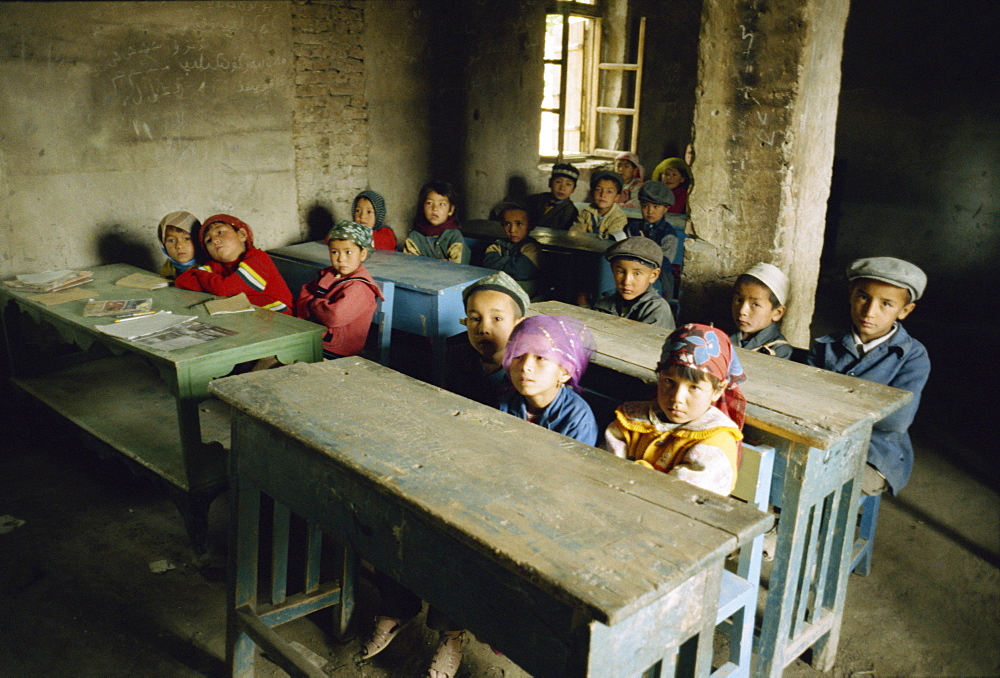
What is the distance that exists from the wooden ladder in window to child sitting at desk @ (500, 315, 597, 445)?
720cm

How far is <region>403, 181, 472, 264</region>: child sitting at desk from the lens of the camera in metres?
5.55

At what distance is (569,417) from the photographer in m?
2.30

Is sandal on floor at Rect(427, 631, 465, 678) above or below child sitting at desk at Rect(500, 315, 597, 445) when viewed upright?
below

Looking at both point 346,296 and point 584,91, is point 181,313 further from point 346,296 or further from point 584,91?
point 584,91

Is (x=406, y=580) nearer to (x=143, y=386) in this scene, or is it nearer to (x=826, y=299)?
(x=143, y=386)

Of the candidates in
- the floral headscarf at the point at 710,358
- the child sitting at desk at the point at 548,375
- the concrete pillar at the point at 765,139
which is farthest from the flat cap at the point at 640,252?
the floral headscarf at the point at 710,358

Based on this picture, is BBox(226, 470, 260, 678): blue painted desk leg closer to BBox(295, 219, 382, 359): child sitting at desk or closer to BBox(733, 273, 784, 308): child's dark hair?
BBox(295, 219, 382, 359): child sitting at desk

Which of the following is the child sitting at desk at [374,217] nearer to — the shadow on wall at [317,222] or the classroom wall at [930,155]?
the shadow on wall at [317,222]

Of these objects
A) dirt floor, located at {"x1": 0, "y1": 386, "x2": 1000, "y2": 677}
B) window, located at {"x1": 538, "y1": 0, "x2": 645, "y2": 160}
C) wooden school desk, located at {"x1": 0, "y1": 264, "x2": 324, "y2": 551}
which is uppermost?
window, located at {"x1": 538, "y1": 0, "x2": 645, "y2": 160}

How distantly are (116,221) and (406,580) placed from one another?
4.17m

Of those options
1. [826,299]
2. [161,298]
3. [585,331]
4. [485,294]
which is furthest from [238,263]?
[826,299]

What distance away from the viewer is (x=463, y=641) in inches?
105

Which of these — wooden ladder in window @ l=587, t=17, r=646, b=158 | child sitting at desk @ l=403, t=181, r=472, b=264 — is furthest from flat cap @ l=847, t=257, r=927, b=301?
wooden ladder in window @ l=587, t=17, r=646, b=158

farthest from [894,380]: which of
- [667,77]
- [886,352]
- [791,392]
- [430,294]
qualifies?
[667,77]
